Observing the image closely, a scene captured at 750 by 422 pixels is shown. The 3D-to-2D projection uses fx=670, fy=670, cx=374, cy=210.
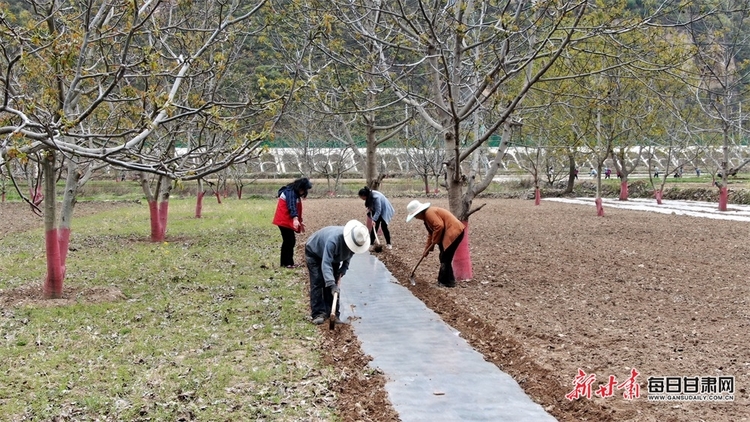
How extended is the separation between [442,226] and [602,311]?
9.52 ft

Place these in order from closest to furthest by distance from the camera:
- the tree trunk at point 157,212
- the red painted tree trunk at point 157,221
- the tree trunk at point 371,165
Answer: the tree trunk at point 157,212, the red painted tree trunk at point 157,221, the tree trunk at point 371,165

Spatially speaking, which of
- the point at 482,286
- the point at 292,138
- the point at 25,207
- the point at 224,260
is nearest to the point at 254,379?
the point at 482,286

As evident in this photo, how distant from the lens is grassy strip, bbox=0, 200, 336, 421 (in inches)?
226

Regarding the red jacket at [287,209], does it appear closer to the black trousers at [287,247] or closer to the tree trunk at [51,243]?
the black trousers at [287,247]

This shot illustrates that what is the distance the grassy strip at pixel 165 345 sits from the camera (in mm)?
5746

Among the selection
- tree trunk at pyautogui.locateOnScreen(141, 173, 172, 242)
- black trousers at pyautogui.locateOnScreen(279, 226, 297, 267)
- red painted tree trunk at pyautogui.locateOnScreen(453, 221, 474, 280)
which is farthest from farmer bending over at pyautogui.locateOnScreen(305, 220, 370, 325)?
tree trunk at pyautogui.locateOnScreen(141, 173, 172, 242)

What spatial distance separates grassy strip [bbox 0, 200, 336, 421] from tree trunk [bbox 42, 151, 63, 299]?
12.8 inches

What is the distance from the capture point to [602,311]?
8695 millimetres

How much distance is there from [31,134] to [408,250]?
10.7 metres

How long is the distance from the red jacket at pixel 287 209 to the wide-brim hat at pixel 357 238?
14.5ft

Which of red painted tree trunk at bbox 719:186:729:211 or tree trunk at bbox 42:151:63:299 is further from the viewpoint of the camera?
red painted tree trunk at bbox 719:186:729:211

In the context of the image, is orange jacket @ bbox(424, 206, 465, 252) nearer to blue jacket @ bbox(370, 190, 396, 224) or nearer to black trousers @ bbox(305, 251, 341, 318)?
black trousers @ bbox(305, 251, 341, 318)

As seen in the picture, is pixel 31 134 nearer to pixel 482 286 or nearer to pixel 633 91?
pixel 482 286

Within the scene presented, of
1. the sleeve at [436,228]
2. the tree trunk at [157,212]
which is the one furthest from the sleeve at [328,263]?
the tree trunk at [157,212]
